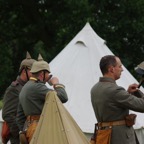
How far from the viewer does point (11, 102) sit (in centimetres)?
712

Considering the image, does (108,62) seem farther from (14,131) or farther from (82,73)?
(82,73)

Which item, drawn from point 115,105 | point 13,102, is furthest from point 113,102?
point 13,102

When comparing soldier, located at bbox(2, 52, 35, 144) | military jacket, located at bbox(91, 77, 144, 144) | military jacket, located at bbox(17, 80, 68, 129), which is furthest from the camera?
soldier, located at bbox(2, 52, 35, 144)

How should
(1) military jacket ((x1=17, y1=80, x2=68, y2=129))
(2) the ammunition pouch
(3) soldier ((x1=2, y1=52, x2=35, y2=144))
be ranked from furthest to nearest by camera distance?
1. (3) soldier ((x1=2, y1=52, x2=35, y2=144))
2. (1) military jacket ((x1=17, y1=80, x2=68, y2=129))
3. (2) the ammunition pouch

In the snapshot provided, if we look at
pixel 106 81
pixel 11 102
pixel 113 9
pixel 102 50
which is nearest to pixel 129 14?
pixel 113 9

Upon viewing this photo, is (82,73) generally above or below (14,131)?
above

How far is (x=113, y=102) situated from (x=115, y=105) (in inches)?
1.4

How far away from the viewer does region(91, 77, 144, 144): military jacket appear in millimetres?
5406

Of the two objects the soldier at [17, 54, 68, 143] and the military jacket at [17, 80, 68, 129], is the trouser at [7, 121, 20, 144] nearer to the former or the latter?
the soldier at [17, 54, 68, 143]

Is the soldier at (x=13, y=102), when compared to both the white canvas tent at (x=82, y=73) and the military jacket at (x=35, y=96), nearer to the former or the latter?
the military jacket at (x=35, y=96)

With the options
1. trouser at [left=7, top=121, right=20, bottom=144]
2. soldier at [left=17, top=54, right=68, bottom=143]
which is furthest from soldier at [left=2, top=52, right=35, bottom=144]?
soldier at [left=17, top=54, right=68, bottom=143]

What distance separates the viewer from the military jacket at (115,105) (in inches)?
213

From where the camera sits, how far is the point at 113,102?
5.49 metres

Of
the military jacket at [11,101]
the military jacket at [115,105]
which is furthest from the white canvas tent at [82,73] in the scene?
the military jacket at [115,105]
